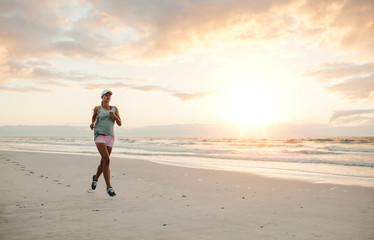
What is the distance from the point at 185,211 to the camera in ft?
17.8

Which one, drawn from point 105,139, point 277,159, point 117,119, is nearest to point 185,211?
point 105,139

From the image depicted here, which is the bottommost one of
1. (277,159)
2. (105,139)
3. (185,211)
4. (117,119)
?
(277,159)

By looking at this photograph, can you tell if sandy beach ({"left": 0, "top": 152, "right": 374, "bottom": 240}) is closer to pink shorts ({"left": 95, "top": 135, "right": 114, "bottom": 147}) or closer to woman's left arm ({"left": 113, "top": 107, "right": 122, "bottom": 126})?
pink shorts ({"left": 95, "top": 135, "right": 114, "bottom": 147})

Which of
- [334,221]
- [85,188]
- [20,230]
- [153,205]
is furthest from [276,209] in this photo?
[85,188]

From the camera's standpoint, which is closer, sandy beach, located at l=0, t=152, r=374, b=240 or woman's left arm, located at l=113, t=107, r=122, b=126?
sandy beach, located at l=0, t=152, r=374, b=240

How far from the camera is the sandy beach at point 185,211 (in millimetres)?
4117

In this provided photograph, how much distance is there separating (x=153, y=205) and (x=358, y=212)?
408 centimetres

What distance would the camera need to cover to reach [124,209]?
5488 millimetres

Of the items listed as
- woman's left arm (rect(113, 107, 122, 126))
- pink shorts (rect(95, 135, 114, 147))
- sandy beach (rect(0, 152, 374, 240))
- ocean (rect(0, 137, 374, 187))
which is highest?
woman's left arm (rect(113, 107, 122, 126))

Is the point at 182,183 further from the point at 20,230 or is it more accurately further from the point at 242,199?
the point at 20,230

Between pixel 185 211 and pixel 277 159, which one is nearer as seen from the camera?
pixel 185 211

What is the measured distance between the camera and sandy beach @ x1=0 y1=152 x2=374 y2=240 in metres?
4.12

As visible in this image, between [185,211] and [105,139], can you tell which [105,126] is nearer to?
[105,139]

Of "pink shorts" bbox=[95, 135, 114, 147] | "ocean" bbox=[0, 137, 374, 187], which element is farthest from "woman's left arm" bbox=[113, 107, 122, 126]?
"ocean" bbox=[0, 137, 374, 187]
